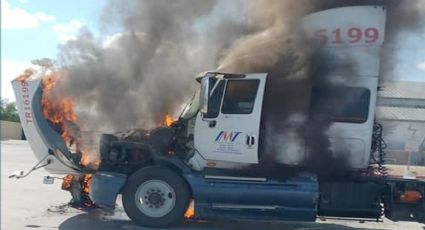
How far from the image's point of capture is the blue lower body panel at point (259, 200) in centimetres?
882

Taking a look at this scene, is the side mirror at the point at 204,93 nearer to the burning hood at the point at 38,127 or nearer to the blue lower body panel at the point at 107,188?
the blue lower body panel at the point at 107,188

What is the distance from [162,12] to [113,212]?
410 centimetres

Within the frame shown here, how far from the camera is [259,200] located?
885 centimetres

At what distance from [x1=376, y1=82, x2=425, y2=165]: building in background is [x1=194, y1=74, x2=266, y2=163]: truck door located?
2230 mm

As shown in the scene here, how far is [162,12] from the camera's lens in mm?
11047

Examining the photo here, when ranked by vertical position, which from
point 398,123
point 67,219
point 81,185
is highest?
point 398,123

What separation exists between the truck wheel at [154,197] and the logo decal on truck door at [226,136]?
926mm

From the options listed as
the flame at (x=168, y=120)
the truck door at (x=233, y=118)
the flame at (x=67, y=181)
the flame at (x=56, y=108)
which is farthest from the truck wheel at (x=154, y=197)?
the flame at (x=67, y=181)

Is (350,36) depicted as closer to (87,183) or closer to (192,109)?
(192,109)

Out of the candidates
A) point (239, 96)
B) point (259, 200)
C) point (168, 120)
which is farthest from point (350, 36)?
point (168, 120)

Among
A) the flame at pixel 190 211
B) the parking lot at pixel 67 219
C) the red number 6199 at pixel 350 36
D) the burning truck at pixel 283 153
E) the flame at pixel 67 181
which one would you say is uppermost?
the red number 6199 at pixel 350 36

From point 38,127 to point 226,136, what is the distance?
322cm

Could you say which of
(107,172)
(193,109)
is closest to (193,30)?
(193,109)

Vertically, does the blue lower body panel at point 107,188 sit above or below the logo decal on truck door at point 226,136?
below
